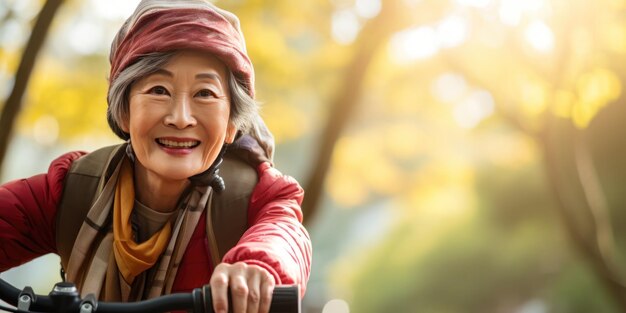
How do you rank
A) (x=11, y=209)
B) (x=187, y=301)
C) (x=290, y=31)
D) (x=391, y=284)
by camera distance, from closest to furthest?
(x=187, y=301) → (x=11, y=209) → (x=290, y=31) → (x=391, y=284)

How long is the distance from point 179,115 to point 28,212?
460mm

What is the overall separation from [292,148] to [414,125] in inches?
552

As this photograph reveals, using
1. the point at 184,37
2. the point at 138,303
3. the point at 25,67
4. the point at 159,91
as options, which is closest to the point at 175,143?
the point at 159,91

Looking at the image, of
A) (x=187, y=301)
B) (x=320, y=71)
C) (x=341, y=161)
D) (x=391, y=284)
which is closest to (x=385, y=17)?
(x=320, y=71)

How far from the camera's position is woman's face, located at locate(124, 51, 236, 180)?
188cm

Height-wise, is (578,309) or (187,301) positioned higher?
(187,301)

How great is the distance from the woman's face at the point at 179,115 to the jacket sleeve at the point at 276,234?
0.56 feet

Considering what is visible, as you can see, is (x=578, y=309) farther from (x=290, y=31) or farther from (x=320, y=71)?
(x=290, y=31)

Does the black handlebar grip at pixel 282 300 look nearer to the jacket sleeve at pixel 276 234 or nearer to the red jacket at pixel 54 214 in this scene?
the jacket sleeve at pixel 276 234

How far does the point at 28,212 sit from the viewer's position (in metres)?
2.03

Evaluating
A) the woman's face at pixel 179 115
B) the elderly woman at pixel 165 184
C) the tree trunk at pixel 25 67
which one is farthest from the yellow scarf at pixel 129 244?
the tree trunk at pixel 25 67

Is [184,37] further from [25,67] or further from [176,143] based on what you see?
[25,67]

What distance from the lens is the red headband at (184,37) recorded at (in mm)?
1873

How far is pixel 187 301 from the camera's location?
4.80 feet
